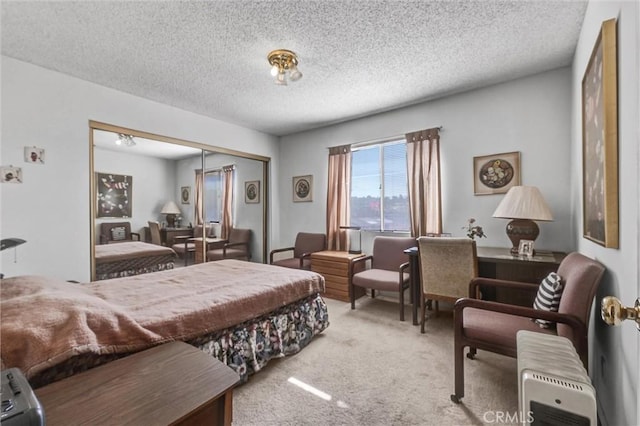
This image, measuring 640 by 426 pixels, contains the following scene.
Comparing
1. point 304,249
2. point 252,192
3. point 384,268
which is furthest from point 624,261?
point 252,192

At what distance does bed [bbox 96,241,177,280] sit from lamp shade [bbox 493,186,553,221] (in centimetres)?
392

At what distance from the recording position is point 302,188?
486 centimetres

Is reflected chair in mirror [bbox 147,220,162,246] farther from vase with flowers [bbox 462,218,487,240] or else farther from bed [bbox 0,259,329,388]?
vase with flowers [bbox 462,218,487,240]

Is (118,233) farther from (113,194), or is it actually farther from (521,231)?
(521,231)

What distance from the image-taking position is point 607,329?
54.6 inches

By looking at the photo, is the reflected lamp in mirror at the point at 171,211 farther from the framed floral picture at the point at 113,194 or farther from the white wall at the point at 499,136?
the white wall at the point at 499,136

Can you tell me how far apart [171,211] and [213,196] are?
2.11 ft

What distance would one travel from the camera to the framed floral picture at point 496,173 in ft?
9.70

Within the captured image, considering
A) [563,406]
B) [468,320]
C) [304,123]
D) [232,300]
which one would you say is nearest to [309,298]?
[232,300]

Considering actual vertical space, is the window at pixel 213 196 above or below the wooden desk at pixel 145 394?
above

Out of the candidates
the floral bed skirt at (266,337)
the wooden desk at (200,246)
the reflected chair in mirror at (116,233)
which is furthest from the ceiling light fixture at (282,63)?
the wooden desk at (200,246)

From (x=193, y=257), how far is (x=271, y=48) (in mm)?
3090

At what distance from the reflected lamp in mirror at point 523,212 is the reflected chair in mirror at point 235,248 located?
3705 millimetres

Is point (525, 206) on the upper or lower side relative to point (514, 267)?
upper
